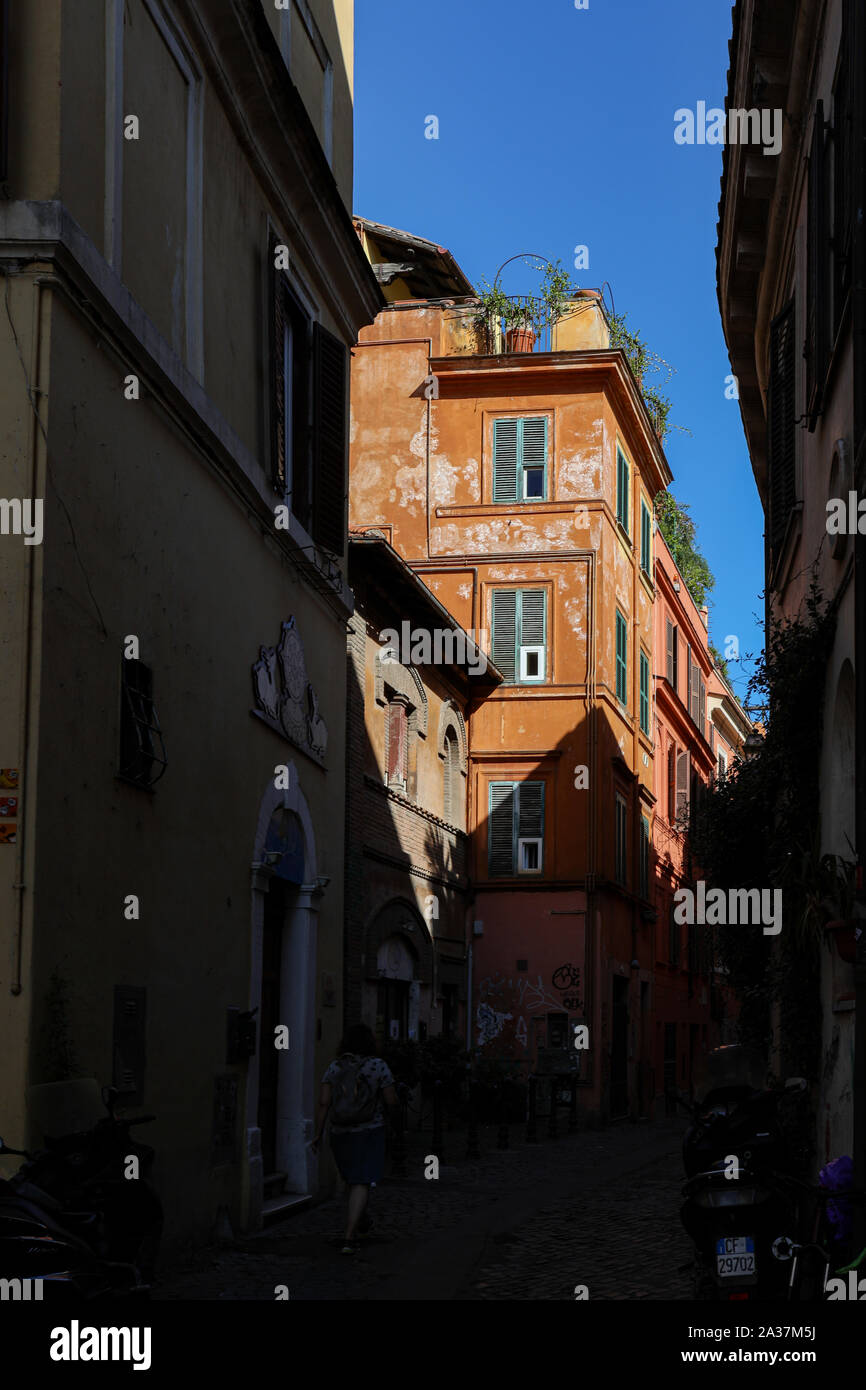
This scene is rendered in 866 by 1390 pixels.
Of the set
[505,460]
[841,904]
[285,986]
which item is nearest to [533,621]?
[505,460]

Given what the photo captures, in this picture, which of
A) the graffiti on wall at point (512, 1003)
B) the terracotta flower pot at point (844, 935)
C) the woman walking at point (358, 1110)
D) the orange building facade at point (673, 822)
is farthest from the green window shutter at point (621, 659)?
the terracotta flower pot at point (844, 935)

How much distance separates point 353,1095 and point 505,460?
19.6m

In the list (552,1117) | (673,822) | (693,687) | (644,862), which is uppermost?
(693,687)

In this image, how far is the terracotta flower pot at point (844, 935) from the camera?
31.0 ft

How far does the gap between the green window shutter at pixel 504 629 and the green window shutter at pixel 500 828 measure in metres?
2.03

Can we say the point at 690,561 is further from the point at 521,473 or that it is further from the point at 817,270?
the point at 817,270

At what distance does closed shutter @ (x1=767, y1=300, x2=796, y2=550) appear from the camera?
49.5 feet

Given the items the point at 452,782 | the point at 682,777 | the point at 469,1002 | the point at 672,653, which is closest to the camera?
the point at 452,782

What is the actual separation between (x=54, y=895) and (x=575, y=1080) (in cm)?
2058

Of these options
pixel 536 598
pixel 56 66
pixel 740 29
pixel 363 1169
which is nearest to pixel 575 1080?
pixel 536 598

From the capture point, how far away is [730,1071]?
352 inches

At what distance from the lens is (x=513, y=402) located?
30.7 metres

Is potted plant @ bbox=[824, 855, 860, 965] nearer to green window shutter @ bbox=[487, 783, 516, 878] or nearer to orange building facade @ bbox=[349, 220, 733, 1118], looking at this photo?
orange building facade @ bbox=[349, 220, 733, 1118]

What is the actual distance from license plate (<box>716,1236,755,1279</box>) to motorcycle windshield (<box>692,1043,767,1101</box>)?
145 cm
